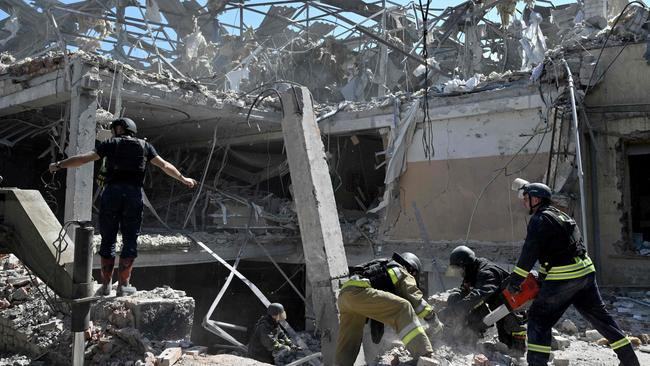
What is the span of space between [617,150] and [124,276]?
7045 mm

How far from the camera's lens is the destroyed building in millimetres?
7262

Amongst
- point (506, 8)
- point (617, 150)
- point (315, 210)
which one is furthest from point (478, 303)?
point (506, 8)

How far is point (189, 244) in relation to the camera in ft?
28.1

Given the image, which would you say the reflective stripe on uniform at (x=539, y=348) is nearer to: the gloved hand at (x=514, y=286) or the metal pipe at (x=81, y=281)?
the gloved hand at (x=514, y=286)

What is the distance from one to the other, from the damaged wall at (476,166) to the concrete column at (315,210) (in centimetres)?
390

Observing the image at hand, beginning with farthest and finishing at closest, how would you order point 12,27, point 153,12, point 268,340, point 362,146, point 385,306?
1. point 153,12
2. point 12,27
3. point 362,146
4. point 268,340
5. point 385,306

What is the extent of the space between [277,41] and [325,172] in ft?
38.9

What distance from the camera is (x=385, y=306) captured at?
3.76 metres

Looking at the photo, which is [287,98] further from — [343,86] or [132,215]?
[343,86]

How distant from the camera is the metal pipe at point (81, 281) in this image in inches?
134

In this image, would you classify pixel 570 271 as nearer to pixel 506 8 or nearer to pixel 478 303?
pixel 478 303

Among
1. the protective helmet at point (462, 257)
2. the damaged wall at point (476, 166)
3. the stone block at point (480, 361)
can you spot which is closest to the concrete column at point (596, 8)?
the damaged wall at point (476, 166)

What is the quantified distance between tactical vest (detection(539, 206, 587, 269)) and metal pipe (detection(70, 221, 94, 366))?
3.20 metres

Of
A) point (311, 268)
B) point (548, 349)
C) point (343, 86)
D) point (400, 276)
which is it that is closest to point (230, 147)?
point (343, 86)
